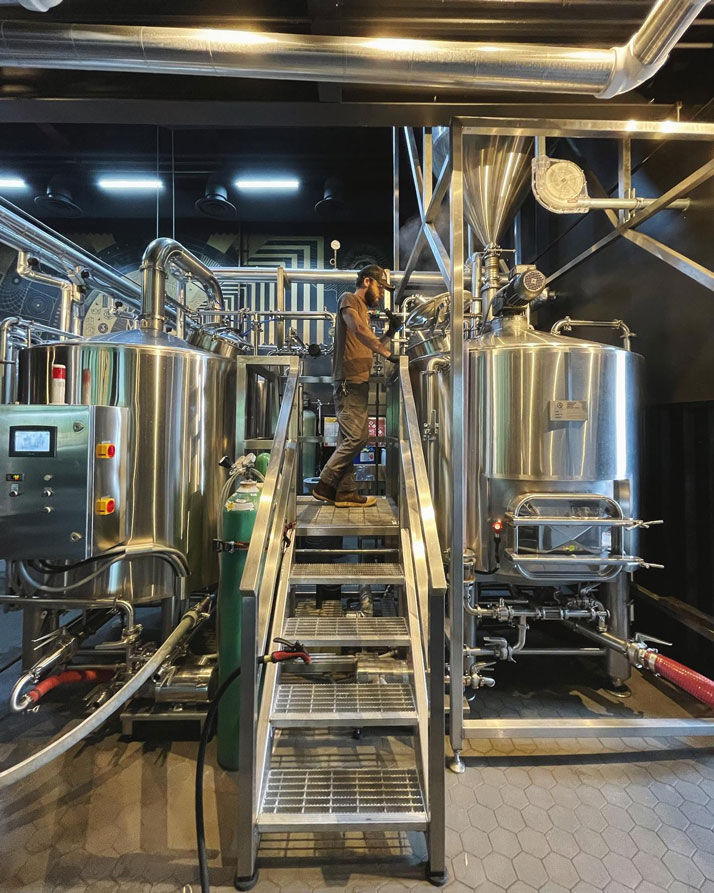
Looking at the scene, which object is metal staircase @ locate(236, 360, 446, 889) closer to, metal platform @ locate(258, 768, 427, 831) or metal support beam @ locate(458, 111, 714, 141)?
metal platform @ locate(258, 768, 427, 831)

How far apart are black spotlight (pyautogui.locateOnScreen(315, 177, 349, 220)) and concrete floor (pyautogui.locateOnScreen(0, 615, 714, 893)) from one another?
5.87 meters

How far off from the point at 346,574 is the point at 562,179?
2556mm

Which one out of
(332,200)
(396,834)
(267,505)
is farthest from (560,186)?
(332,200)

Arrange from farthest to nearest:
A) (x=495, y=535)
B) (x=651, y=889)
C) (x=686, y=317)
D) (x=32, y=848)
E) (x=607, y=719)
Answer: (x=686, y=317), (x=495, y=535), (x=607, y=719), (x=32, y=848), (x=651, y=889)

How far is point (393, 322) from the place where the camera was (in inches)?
134

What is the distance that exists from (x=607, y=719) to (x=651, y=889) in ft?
2.33

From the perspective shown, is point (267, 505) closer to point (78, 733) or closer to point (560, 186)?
point (78, 733)

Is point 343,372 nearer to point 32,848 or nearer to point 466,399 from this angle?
point 466,399

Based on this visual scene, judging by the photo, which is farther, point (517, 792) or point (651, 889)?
point (517, 792)

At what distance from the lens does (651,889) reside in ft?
4.99

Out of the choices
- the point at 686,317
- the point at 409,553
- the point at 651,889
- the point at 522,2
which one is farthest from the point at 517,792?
the point at 522,2

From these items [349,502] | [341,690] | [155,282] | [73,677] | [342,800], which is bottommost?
[342,800]

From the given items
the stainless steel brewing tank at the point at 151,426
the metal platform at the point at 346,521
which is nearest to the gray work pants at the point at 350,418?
the metal platform at the point at 346,521

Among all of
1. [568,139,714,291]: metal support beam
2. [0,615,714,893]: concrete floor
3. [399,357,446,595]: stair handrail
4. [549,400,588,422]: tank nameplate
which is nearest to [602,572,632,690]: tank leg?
[0,615,714,893]: concrete floor
